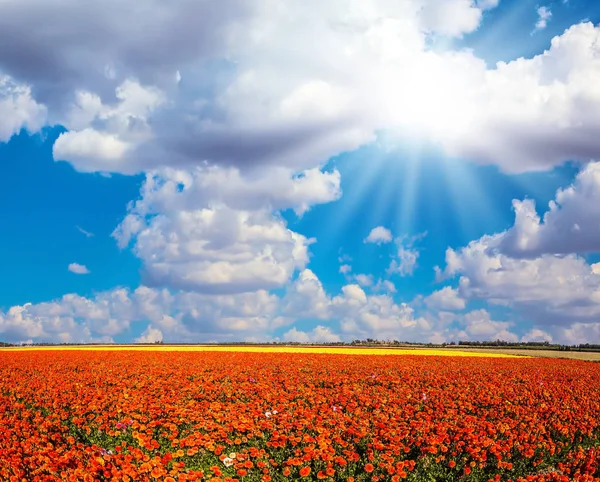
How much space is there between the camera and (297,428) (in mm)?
13234

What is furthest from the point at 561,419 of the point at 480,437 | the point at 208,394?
the point at 208,394

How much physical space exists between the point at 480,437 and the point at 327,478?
425 centimetres

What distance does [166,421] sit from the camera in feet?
47.9

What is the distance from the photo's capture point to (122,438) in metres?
14.5

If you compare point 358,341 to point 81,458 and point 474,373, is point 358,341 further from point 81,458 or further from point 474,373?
point 81,458

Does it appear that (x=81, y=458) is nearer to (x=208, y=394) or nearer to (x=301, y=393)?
(x=208, y=394)

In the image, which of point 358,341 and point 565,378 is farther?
point 358,341

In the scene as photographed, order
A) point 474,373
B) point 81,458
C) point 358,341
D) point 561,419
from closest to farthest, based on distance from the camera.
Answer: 1. point 81,458
2. point 561,419
3. point 474,373
4. point 358,341

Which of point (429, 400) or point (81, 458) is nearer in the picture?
point (81, 458)

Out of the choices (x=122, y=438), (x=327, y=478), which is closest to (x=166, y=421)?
(x=122, y=438)

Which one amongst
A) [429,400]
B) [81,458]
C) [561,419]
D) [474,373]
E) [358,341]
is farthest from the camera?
[358,341]

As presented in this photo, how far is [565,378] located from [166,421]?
897 inches

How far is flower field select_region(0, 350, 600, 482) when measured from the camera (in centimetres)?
1103

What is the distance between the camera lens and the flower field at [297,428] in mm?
11031
